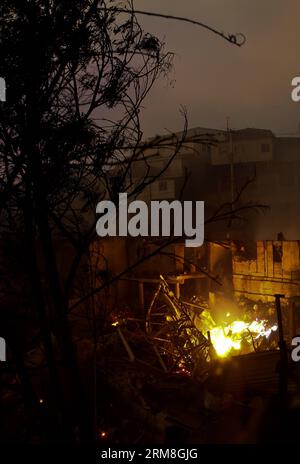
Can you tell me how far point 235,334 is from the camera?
1416cm

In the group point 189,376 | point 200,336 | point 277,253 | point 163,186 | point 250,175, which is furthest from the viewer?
point 163,186

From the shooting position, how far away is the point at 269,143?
119ft

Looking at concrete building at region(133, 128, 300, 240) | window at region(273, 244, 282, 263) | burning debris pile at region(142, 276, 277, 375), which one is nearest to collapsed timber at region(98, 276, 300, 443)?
burning debris pile at region(142, 276, 277, 375)

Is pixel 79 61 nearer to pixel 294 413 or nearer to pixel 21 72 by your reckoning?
pixel 21 72

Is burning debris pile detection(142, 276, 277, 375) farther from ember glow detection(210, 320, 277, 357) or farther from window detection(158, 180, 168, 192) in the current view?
window detection(158, 180, 168, 192)

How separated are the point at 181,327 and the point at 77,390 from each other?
9.64 metres

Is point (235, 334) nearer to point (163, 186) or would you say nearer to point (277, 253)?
point (277, 253)

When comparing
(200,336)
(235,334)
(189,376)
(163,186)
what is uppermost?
(163,186)

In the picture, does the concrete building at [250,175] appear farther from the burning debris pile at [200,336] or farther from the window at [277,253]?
the burning debris pile at [200,336]

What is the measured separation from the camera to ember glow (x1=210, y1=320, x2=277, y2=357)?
13.6 metres

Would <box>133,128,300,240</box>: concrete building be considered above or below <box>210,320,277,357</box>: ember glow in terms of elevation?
above

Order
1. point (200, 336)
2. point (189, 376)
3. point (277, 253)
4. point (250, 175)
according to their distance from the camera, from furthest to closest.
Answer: point (250, 175) < point (277, 253) < point (200, 336) < point (189, 376)

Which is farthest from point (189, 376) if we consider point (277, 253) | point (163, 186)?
point (163, 186)

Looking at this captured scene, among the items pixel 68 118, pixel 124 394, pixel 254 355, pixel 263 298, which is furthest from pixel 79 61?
pixel 263 298
